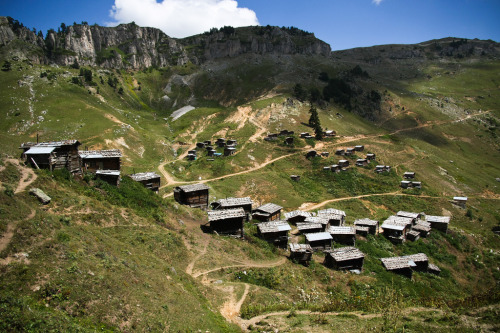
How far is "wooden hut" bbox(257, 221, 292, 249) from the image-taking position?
3953 centimetres

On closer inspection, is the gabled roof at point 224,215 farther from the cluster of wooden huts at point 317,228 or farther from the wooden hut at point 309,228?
the wooden hut at point 309,228

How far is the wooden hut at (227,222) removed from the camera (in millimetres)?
37375

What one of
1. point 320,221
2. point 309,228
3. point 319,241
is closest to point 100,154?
point 309,228

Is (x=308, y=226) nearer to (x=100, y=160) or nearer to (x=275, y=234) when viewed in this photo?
(x=275, y=234)

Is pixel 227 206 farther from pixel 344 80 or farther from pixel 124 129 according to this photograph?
pixel 344 80

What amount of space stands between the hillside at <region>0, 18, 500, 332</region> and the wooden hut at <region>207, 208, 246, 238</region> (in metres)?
1.51

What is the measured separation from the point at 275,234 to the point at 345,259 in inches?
385

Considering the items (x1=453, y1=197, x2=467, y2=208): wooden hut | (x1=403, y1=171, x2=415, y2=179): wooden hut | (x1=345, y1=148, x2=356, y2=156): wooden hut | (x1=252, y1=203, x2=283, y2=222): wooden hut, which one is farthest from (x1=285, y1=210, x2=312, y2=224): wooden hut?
(x1=403, y1=171, x2=415, y2=179): wooden hut

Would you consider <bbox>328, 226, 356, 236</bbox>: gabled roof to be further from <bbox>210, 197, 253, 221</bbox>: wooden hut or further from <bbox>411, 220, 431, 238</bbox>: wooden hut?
<bbox>411, 220, 431, 238</bbox>: wooden hut

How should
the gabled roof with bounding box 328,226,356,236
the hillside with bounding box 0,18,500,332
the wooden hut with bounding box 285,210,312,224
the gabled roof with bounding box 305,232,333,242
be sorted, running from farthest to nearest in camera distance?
the wooden hut with bounding box 285,210,312,224, the gabled roof with bounding box 328,226,356,236, the gabled roof with bounding box 305,232,333,242, the hillside with bounding box 0,18,500,332

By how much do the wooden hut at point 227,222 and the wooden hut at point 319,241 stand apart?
1077cm

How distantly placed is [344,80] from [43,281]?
169 meters

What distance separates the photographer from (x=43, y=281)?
15.9 metres

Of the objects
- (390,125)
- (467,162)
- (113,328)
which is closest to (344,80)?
Result: (390,125)
